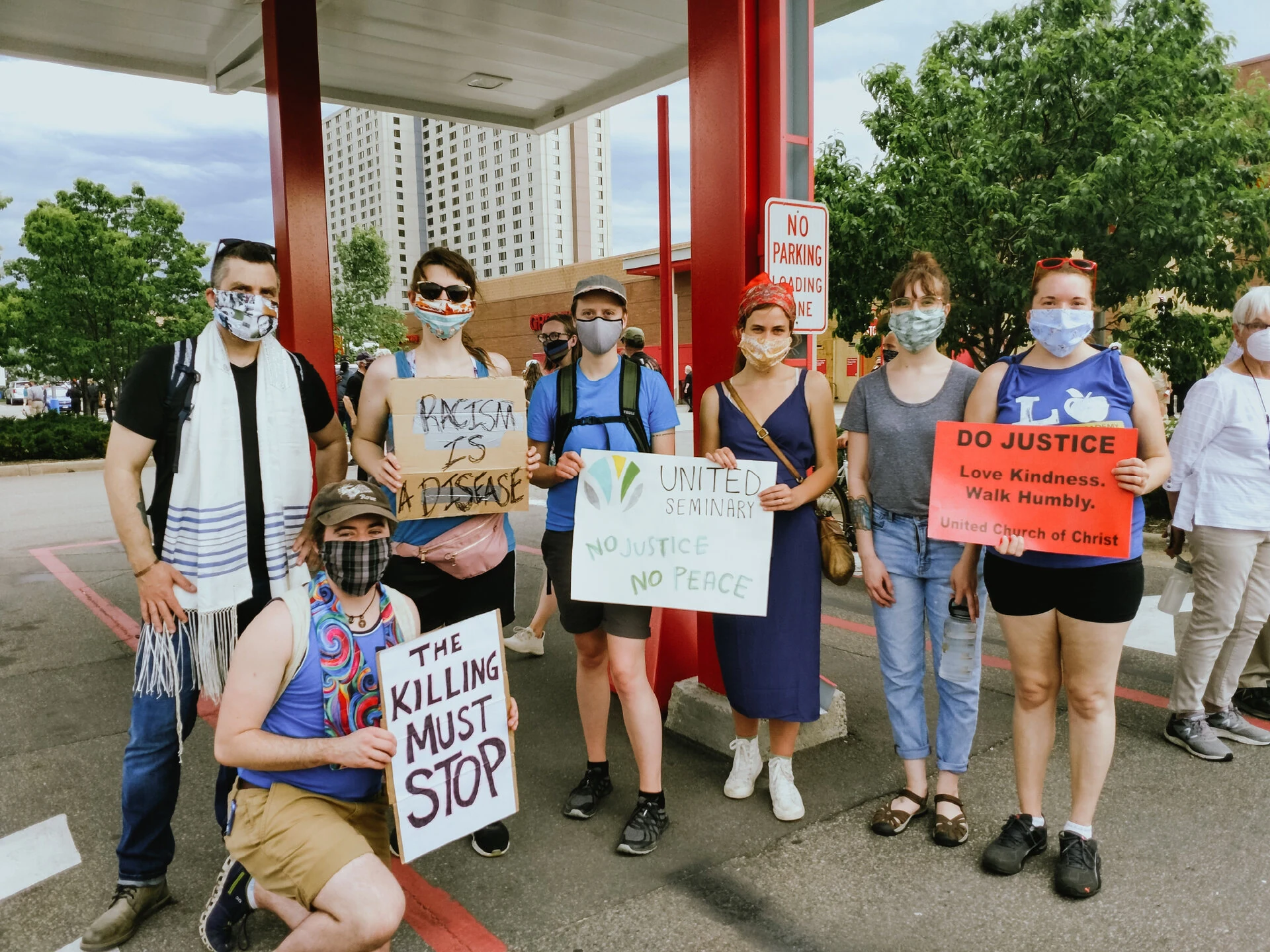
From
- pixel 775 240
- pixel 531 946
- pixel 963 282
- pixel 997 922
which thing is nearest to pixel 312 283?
pixel 775 240

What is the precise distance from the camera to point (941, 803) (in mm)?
3418

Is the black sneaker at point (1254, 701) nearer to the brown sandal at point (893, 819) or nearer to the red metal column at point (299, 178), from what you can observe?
the brown sandal at point (893, 819)

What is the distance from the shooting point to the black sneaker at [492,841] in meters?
3.33

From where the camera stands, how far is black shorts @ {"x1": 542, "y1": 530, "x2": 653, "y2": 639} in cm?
340

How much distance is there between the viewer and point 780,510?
341cm

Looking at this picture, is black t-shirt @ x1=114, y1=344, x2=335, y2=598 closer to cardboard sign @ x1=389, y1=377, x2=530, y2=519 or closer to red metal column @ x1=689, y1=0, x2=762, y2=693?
cardboard sign @ x1=389, y1=377, x2=530, y2=519

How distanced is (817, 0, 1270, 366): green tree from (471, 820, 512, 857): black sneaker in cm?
1054

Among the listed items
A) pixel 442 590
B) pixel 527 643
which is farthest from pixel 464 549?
pixel 527 643

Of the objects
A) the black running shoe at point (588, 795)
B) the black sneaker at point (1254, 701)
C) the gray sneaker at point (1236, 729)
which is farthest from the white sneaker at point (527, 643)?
the black sneaker at point (1254, 701)

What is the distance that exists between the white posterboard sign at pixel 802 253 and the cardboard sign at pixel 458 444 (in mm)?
1391

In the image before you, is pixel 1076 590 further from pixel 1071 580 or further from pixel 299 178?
pixel 299 178

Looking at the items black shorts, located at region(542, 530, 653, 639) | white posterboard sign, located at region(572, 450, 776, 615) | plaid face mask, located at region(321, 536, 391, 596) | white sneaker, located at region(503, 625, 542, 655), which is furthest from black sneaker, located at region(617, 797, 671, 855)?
white sneaker, located at region(503, 625, 542, 655)

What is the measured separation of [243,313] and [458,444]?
2.70 ft

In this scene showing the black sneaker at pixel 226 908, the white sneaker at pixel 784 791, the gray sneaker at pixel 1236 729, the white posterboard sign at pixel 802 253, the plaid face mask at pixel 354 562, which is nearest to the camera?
the plaid face mask at pixel 354 562
